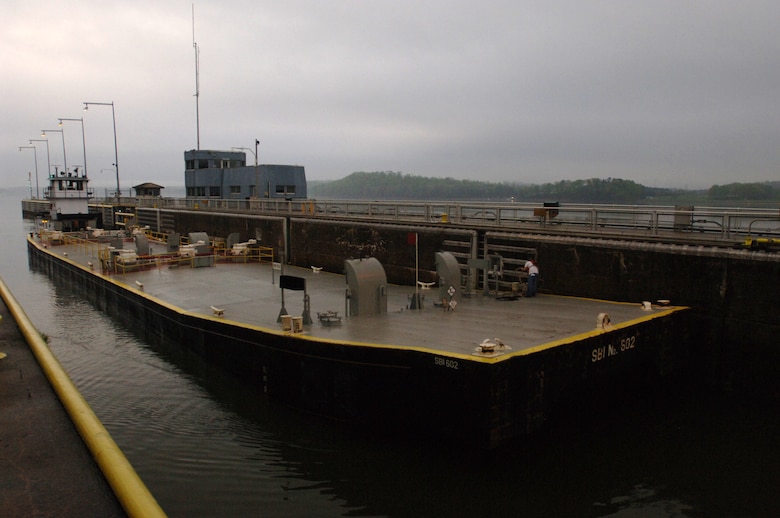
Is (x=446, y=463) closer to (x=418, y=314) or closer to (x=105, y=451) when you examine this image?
(x=418, y=314)

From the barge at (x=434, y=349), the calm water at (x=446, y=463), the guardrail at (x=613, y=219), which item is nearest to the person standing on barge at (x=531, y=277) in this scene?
the barge at (x=434, y=349)

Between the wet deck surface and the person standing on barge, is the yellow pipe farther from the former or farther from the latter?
the person standing on barge

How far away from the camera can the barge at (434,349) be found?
11.4 m

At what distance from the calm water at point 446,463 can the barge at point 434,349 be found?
1.97 ft

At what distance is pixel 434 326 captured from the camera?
14320 millimetres

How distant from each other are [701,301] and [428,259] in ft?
35.3

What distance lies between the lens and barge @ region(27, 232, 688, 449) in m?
11.4

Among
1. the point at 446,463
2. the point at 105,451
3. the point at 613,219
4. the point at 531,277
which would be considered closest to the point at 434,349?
the point at 446,463

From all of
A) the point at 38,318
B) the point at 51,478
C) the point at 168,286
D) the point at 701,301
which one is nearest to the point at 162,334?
the point at 168,286

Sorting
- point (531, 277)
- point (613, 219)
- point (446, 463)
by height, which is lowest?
point (446, 463)

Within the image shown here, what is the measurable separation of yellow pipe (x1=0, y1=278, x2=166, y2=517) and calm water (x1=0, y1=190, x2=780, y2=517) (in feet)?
7.89

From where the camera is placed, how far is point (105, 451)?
303 inches

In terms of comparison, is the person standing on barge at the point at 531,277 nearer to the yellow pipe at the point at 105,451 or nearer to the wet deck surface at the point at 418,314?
the wet deck surface at the point at 418,314

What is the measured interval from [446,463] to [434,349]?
7.42 ft
